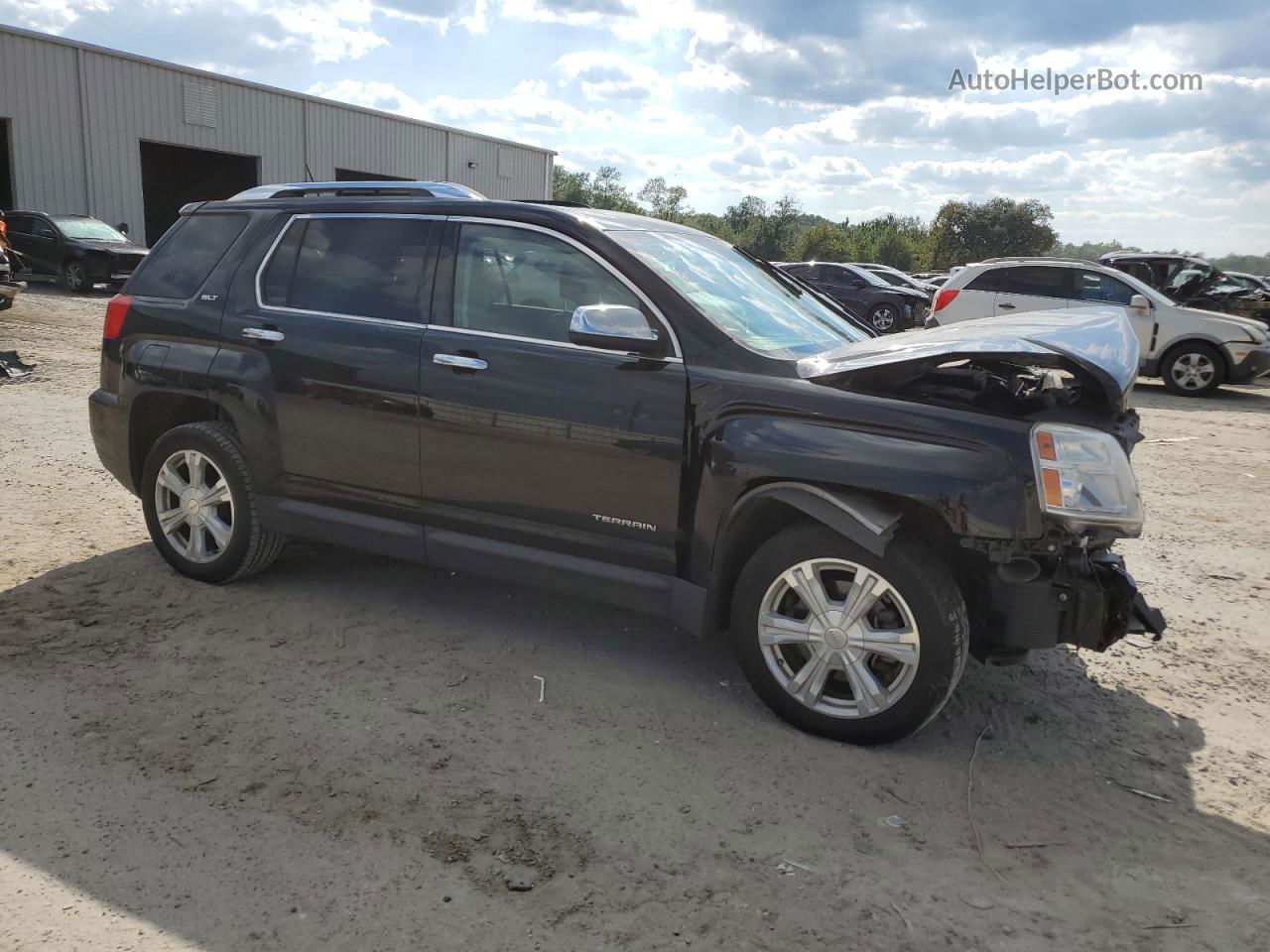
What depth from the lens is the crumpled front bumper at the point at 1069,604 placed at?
3236 mm

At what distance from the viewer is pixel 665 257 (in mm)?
4020

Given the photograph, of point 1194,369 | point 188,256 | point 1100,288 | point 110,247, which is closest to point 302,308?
point 188,256

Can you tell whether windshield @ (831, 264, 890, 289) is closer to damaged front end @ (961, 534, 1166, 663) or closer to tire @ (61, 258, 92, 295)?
tire @ (61, 258, 92, 295)

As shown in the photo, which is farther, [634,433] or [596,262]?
[596,262]

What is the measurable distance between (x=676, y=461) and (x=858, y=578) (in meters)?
0.77

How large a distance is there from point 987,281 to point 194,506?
12.7m

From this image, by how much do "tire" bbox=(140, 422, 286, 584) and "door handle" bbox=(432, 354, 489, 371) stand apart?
1.22 metres

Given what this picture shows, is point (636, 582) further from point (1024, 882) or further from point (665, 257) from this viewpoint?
point (1024, 882)

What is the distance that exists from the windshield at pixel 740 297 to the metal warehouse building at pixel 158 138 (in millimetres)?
16036

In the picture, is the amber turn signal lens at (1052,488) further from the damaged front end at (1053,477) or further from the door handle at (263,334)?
the door handle at (263,334)

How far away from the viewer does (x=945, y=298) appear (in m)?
14.9

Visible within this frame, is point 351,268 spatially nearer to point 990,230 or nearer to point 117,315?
point 117,315

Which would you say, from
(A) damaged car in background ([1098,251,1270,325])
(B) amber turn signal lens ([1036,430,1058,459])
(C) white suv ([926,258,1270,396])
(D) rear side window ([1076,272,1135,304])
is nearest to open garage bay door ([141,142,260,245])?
(C) white suv ([926,258,1270,396])

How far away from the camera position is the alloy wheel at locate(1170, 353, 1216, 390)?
13.5 metres
